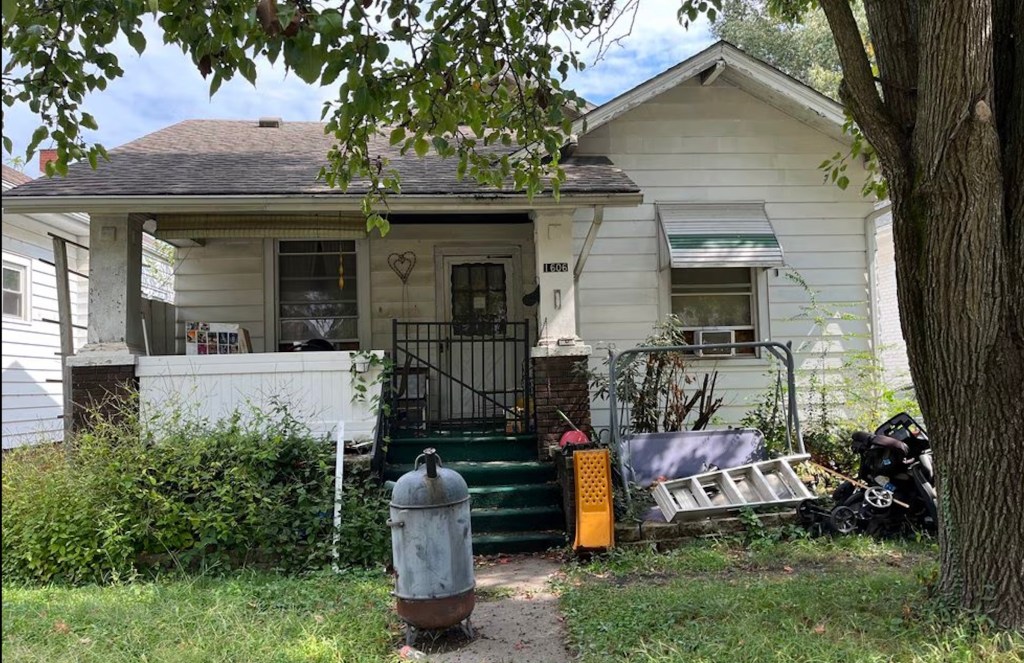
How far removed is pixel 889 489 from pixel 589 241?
12.7 feet

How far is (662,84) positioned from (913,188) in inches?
215

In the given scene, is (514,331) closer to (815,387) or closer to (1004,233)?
(815,387)

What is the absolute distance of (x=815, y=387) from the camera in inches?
356

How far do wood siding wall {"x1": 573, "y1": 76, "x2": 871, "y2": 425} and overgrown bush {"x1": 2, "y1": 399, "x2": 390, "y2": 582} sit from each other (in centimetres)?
426

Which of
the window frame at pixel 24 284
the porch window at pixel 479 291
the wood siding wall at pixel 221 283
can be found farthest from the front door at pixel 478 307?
the window frame at pixel 24 284

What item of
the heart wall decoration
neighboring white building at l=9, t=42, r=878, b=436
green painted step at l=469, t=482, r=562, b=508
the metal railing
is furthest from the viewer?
the heart wall decoration

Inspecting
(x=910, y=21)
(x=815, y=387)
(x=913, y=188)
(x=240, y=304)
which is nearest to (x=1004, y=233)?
(x=913, y=188)

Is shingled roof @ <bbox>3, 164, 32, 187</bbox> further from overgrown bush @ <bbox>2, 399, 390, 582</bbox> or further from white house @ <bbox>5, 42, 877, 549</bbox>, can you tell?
overgrown bush @ <bbox>2, 399, 390, 582</bbox>

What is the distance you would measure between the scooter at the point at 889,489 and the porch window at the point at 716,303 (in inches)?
120

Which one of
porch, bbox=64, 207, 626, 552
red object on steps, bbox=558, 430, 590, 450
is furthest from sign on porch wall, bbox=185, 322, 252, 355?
red object on steps, bbox=558, 430, 590, 450

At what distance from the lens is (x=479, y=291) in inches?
392

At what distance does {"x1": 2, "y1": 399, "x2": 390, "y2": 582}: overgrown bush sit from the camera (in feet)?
19.5

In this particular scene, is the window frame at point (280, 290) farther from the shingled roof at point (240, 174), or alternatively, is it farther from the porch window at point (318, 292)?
the shingled roof at point (240, 174)

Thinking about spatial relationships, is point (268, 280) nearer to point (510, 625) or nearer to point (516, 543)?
point (516, 543)
